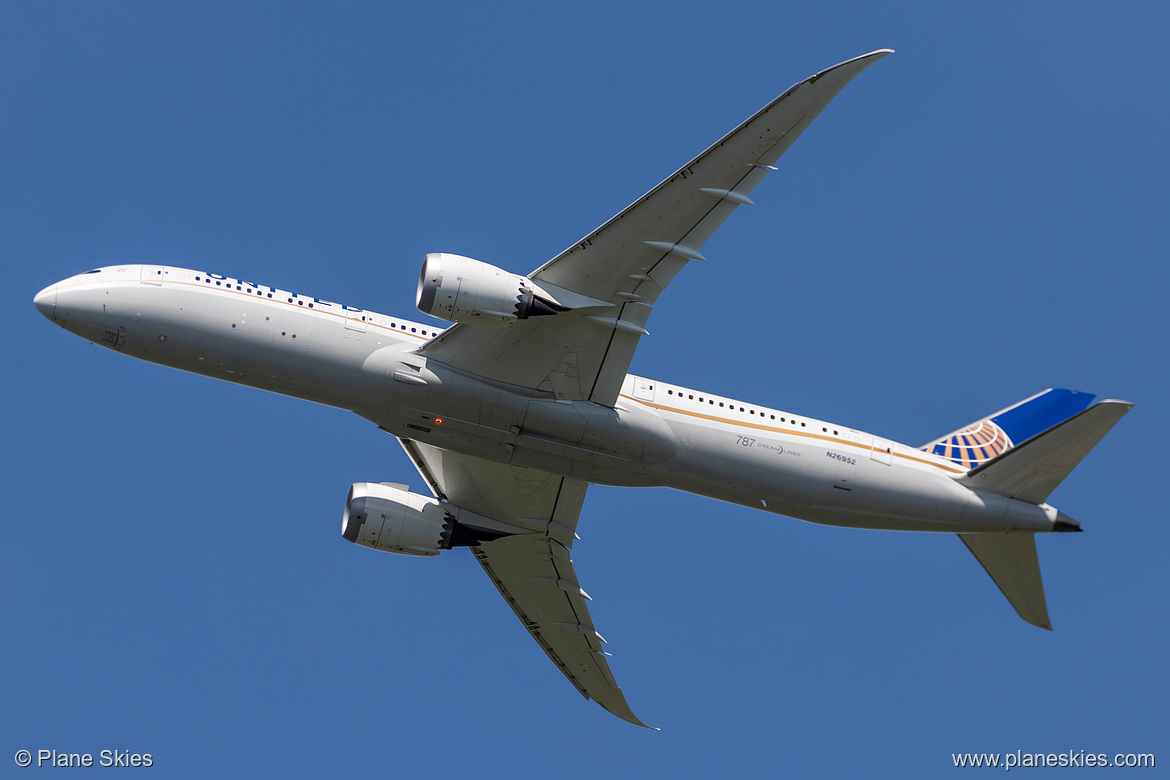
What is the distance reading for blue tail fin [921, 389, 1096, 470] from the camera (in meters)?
38.4

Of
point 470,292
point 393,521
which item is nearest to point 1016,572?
point 470,292

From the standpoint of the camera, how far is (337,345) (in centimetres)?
3338

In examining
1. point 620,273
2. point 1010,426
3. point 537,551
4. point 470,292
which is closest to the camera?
point 470,292

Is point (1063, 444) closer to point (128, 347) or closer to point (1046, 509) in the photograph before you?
point (1046, 509)

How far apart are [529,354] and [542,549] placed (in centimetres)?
1027

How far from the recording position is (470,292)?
3186 cm

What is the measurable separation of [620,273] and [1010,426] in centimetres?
1628

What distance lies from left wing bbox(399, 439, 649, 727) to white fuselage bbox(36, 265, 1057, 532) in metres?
4.79

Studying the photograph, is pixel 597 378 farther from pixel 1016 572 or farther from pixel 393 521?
pixel 1016 572

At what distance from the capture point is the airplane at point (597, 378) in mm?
32031

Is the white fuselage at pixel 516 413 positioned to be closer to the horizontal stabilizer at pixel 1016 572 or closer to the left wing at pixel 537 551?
the horizontal stabilizer at pixel 1016 572

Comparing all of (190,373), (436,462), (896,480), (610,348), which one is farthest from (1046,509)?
(190,373)

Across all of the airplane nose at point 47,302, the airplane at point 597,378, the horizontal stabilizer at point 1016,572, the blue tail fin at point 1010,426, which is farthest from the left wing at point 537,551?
the horizontal stabilizer at point 1016,572

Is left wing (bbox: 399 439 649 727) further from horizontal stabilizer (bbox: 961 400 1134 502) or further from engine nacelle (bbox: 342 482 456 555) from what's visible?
horizontal stabilizer (bbox: 961 400 1134 502)
